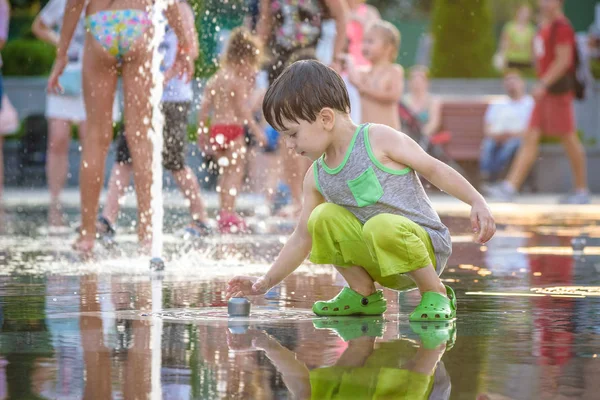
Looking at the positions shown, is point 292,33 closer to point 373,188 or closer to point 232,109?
point 232,109

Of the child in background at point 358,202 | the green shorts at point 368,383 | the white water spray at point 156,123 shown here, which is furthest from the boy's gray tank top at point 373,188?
the white water spray at point 156,123

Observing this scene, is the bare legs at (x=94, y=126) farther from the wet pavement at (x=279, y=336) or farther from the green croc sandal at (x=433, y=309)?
the green croc sandal at (x=433, y=309)

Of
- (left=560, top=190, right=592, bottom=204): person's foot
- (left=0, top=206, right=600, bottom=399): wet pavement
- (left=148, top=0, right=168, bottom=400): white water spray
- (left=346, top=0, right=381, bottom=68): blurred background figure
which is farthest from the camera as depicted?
(left=560, top=190, right=592, bottom=204): person's foot

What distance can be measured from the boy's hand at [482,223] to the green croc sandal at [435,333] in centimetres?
30

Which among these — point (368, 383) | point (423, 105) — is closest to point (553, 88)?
point (423, 105)

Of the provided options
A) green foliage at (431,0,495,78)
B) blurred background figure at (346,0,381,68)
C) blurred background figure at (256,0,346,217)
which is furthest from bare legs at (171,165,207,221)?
green foliage at (431,0,495,78)

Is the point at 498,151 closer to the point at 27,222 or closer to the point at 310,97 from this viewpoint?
the point at 27,222

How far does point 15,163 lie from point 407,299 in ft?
43.9

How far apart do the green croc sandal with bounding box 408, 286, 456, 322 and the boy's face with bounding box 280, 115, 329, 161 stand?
24.5 inches

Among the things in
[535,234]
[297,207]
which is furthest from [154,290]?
[297,207]

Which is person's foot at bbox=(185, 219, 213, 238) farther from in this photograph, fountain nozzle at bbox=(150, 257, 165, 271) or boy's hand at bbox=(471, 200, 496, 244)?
boy's hand at bbox=(471, 200, 496, 244)

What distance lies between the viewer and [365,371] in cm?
360

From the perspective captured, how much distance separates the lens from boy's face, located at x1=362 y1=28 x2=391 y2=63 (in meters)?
A: 10.5

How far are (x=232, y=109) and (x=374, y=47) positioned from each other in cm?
118
